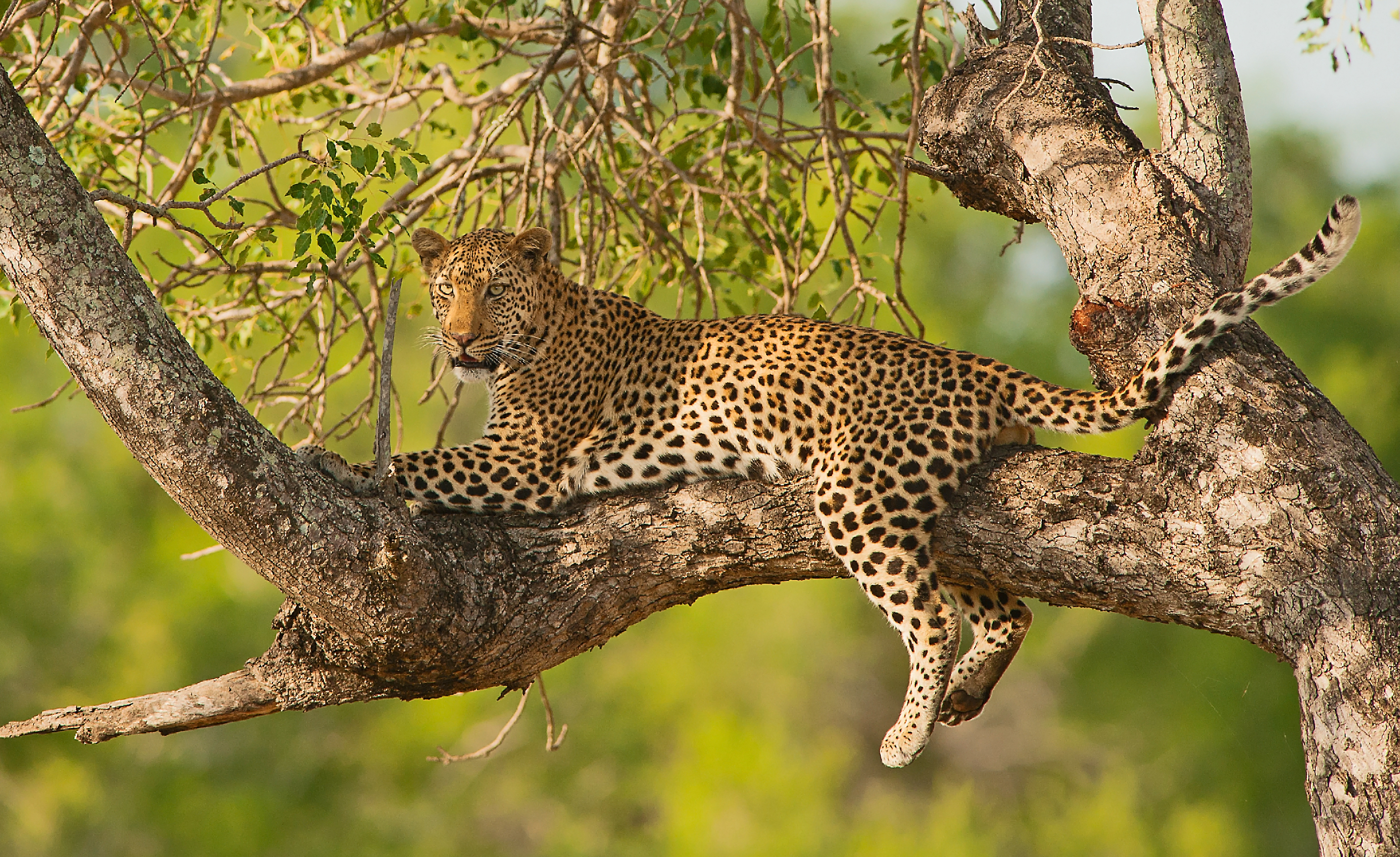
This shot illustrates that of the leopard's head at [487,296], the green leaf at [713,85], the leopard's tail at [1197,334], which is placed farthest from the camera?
the green leaf at [713,85]

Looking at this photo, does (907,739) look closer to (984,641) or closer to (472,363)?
(984,641)

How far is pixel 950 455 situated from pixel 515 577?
162 cm

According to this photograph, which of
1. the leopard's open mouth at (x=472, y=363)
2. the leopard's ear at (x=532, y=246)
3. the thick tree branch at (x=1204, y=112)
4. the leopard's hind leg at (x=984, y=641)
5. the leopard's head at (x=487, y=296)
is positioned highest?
the thick tree branch at (x=1204, y=112)

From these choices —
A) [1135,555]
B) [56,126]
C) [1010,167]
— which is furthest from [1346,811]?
[56,126]

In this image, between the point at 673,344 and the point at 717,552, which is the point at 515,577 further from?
the point at 673,344

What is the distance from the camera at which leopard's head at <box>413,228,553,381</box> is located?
5.97 m

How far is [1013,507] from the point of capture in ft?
15.2

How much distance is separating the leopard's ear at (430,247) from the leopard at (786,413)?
1 cm

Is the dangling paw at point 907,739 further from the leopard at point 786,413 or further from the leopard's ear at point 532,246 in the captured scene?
the leopard's ear at point 532,246

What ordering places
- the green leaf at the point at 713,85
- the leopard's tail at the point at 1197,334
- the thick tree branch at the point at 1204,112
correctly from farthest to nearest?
1. the green leaf at the point at 713,85
2. the thick tree branch at the point at 1204,112
3. the leopard's tail at the point at 1197,334

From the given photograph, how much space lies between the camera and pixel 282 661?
4.79 m

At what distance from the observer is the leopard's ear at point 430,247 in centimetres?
617

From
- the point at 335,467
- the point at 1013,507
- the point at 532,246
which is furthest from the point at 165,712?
the point at 1013,507

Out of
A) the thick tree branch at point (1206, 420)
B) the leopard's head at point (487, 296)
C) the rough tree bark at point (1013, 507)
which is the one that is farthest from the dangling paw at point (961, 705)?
the leopard's head at point (487, 296)
